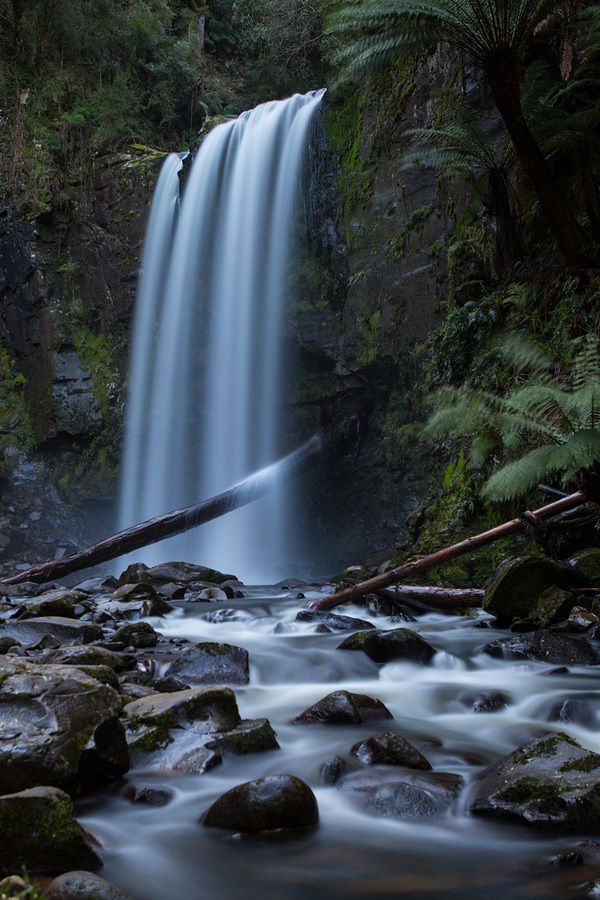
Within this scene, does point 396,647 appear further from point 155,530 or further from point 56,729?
point 155,530

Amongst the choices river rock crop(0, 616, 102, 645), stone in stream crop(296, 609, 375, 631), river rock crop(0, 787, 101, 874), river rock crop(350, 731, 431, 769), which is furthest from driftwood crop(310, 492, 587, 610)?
river rock crop(0, 787, 101, 874)

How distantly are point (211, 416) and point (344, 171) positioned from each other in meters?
5.01

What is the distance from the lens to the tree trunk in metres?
5.37

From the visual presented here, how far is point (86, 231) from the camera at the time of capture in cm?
1434

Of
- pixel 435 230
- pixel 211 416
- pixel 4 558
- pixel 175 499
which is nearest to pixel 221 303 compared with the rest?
pixel 211 416

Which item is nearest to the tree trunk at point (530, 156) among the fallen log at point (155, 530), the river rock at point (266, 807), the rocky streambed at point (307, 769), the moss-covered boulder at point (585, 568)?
the moss-covered boulder at point (585, 568)

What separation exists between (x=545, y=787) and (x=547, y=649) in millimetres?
2174

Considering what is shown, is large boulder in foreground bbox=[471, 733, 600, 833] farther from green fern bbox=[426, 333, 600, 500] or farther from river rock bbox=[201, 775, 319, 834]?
green fern bbox=[426, 333, 600, 500]

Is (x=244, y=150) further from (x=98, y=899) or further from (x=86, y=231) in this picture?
(x=98, y=899)

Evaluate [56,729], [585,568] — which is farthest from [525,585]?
[56,729]

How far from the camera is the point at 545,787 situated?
243 cm

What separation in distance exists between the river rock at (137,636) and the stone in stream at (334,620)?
1.40 metres

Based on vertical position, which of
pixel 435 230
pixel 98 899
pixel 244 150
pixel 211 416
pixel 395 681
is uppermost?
pixel 244 150

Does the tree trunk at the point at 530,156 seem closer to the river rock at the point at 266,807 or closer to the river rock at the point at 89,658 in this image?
the river rock at the point at 89,658
